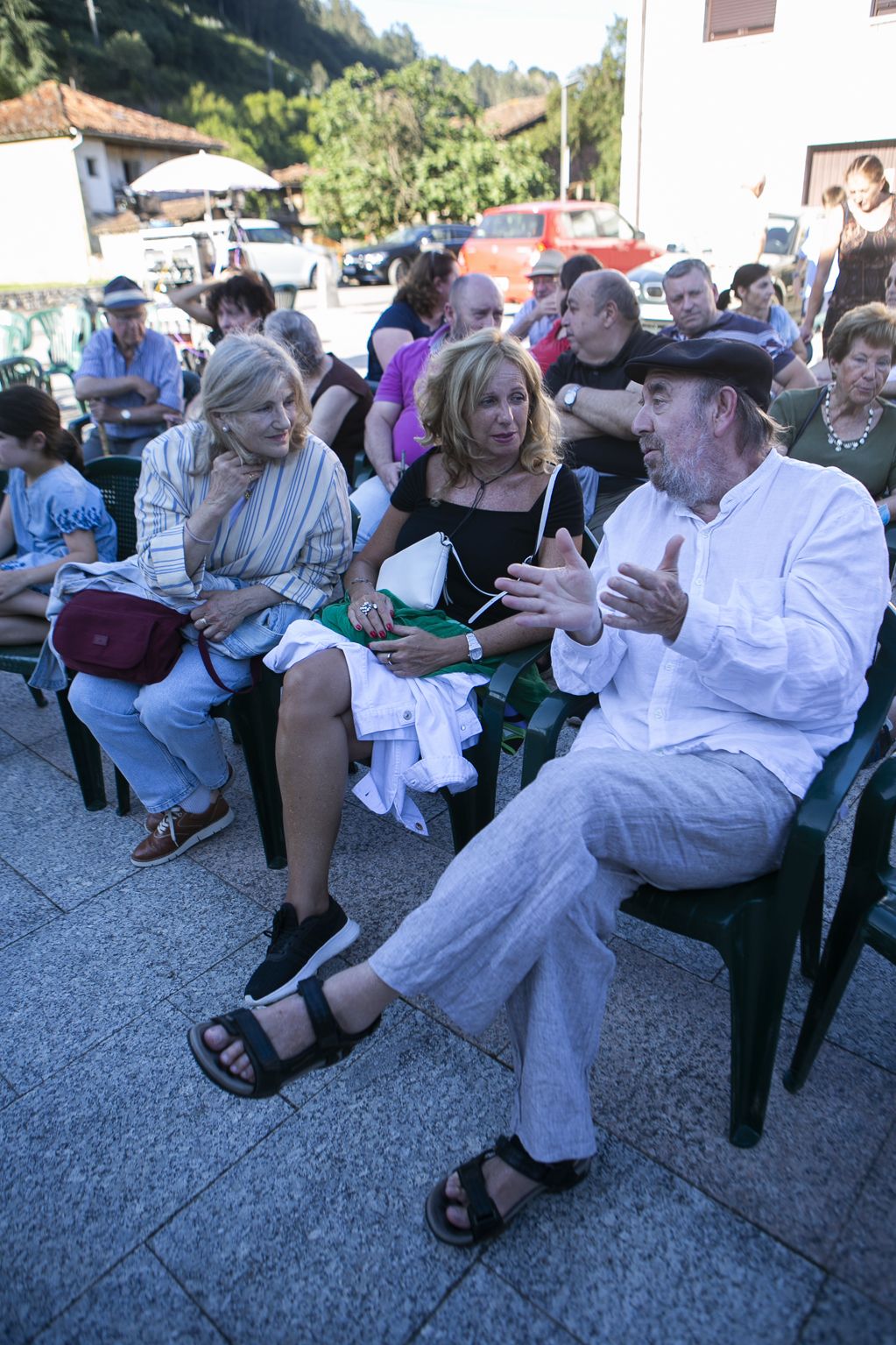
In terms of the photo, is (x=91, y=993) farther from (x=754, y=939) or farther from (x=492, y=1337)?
(x=754, y=939)

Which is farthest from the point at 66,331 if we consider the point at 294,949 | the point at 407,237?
the point at 407,237

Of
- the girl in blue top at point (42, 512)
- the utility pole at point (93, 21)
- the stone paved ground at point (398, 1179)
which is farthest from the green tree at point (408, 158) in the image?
the stone paved ground at point (398, 1179)

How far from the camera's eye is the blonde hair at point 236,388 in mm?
2494

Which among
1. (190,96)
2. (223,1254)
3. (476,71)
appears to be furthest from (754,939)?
(476,71)

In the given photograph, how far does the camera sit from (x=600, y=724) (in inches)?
80.4

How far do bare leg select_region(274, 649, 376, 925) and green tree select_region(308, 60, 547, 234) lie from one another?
30160 mm

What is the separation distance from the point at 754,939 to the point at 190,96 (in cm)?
5727

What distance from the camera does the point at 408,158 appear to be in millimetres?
29281

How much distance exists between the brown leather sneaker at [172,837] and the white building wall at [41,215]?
33.4 metres

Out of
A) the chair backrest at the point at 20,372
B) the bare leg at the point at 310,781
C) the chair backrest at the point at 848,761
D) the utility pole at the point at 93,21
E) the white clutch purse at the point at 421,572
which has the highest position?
the utility pole at the point at 93,21

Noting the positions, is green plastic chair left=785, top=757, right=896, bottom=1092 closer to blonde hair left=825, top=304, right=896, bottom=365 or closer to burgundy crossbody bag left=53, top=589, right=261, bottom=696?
burgundy crossbody bag left=53, top=589, right=261, bottom=696

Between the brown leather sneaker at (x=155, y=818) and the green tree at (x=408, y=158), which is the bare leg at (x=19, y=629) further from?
the green tree at (x=408, y=158)

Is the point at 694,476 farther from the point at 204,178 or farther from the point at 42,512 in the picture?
the point at 204,178

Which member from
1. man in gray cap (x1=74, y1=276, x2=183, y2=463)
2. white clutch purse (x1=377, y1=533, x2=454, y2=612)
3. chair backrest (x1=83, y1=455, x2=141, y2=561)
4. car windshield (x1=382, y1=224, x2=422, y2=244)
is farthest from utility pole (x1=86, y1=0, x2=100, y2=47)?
white clutch purse (x1=377, y1=533, x2=454, y2=612)
